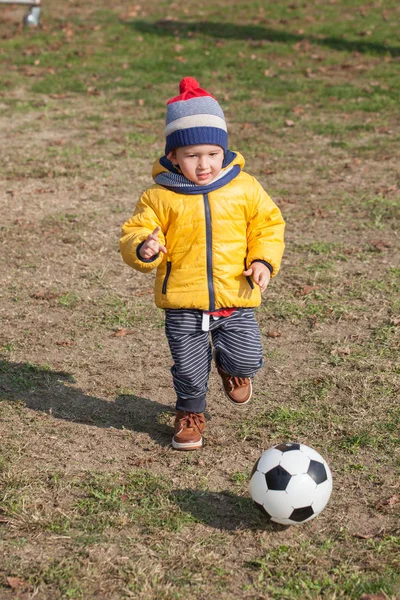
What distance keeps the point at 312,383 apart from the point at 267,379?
0.96 feet

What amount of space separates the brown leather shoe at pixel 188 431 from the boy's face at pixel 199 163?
4.18ft

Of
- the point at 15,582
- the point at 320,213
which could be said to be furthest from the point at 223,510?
the point at 320,213

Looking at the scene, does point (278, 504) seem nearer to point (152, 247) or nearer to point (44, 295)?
point (152, 247)

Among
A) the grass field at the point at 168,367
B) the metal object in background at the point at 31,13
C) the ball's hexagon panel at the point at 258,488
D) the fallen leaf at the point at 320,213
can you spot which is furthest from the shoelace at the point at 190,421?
the metal object in background at the point at 31,13

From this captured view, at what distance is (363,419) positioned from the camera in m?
4.82

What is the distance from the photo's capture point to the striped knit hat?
13.7ft

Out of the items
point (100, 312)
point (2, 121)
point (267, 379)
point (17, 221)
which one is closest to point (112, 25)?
point (2, 121)

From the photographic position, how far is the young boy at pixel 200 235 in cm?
Answer: 422

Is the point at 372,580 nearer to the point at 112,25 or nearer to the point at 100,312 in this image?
the point at 100,312

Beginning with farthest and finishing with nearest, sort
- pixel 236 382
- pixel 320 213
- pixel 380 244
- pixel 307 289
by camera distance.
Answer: pixel 320 213 → pixel 380 244 → pixel 307 289 → pixel 236 382

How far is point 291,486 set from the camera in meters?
3.72

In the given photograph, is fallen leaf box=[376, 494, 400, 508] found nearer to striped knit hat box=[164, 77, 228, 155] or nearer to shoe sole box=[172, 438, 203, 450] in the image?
shoe sole box=[172, 438, 203, 450]

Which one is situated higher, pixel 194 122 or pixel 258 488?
pixel 194 122

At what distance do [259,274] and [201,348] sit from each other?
1.70ft
